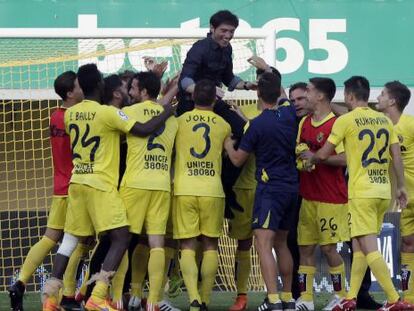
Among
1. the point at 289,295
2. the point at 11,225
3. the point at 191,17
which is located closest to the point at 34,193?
the point at 11,225

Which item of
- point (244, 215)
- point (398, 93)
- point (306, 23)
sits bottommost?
point (244, 215)

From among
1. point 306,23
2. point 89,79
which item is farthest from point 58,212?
point 306,23

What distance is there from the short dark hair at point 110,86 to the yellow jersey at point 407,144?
9.24ft

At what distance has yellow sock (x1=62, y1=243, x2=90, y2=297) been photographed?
10.4 m

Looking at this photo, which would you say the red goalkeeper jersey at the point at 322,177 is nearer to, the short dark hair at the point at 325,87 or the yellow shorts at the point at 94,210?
the short dark hair at the point at 325,87

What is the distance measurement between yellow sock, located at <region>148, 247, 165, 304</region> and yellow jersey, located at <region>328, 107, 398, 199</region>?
1.83 metres

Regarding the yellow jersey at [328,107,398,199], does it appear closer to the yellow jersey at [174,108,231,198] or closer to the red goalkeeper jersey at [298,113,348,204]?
the red goalkeeper jersey at [298,113,348,204]

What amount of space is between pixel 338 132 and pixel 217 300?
10.0 feet

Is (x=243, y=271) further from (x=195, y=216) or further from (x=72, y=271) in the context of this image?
(x=72, y=271)

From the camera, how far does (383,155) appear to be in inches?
395

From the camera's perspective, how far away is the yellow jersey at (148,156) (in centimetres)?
984

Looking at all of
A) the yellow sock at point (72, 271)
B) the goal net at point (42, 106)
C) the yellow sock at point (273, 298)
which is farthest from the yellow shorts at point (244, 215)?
the goal net at point (42, 106)

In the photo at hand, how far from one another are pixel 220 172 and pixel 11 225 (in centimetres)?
487

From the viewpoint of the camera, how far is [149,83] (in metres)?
10.0
